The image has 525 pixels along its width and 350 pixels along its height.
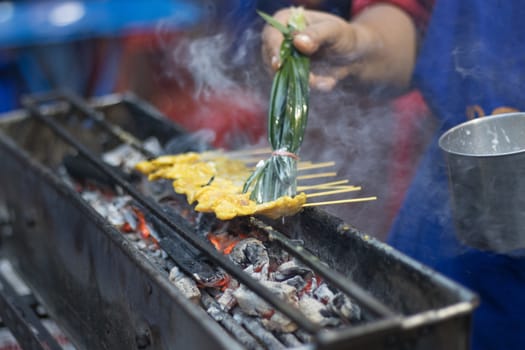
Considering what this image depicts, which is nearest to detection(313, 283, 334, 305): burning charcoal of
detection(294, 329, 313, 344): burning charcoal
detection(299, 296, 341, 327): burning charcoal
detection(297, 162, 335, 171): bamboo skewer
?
detection(299, 296, 341, 327): burning charcoal

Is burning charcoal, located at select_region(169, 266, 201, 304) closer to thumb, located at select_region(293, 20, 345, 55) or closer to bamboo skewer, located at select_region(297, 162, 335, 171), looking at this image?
bamboo skewer, located at select_region(297, 162, 335, 171)

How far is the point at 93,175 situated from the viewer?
424 cm

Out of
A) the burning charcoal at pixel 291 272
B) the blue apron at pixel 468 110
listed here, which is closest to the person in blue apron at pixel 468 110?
the blue apron at pixel 468 110

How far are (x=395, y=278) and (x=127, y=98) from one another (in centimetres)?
362

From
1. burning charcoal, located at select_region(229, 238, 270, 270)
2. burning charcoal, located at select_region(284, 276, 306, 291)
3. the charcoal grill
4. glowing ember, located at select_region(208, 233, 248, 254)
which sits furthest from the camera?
glowing ember, located at select_region(208, 233, 248, 254)

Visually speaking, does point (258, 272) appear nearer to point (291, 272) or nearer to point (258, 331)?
point (291, 272)

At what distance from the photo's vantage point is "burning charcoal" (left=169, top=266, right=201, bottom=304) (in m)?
2.77

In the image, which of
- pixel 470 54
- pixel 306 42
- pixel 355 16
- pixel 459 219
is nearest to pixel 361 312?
pixel 459 219

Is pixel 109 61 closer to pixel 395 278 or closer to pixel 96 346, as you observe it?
pixel 96 346

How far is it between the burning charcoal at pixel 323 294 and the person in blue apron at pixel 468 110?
0.99 m

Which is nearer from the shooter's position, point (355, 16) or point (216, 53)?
point (355, 16)

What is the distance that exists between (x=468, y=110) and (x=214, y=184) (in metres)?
1.57

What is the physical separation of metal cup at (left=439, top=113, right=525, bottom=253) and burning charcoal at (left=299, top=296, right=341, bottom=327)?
0.85m

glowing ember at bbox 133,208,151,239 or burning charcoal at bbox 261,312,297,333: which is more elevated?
burning charcoal at bbox 261,312,297,333
